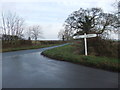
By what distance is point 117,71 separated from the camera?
555 cm

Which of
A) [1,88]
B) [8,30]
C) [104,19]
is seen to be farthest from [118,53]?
[8,30]

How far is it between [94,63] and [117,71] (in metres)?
1.43

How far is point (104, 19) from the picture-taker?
2525 centimetres

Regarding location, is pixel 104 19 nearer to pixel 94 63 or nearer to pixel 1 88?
pixel 94 63

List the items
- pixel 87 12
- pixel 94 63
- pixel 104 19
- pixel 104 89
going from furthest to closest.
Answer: pixel 87 12 < pixel 104 19 < pixel 94 63 < pixel 104 89

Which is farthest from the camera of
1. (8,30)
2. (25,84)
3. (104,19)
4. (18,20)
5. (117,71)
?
(18,20)

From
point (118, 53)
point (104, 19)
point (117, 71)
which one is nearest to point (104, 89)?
point (117, 71)

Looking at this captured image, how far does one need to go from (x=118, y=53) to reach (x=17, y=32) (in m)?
30.9

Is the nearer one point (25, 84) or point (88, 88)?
→ point (88, 88)

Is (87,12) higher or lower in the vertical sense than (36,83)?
higher

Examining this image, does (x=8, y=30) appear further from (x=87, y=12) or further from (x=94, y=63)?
(x=94, y=63)

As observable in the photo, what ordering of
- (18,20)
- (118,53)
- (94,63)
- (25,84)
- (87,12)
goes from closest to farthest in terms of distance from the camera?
(25,84), (94,63), (118,53), (87,12), (18,20)

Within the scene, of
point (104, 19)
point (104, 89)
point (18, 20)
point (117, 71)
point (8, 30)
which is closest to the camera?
point (104, 89)

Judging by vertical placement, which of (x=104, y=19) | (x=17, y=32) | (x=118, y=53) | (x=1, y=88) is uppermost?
(x=104, y=19)
